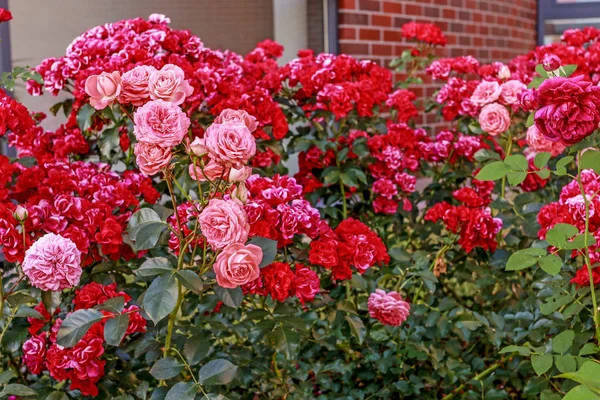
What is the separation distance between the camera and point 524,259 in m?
1.31

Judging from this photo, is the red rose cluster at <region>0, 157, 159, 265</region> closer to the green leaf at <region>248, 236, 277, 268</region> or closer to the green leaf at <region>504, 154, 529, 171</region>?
the green leaf at <region>248, 236, 277, 268</region>

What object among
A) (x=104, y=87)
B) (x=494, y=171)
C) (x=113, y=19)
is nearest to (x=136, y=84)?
(x=104, y=87)

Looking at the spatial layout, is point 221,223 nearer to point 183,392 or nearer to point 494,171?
point 183,392

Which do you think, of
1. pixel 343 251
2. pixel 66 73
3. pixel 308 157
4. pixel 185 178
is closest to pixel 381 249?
pixel 343 251

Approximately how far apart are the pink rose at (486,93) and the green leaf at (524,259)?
0.98 m

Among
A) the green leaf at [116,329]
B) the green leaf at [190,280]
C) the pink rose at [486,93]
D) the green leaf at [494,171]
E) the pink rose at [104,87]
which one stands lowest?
the green leaf at [116,329]

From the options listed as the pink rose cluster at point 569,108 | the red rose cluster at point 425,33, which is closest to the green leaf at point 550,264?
the pink rose cluster at point 569,108

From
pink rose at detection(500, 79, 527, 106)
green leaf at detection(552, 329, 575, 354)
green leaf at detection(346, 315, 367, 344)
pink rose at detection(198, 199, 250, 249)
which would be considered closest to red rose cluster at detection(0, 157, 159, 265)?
pink rose at detection(198, 199, 250, 249)

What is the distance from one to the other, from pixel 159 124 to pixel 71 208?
0.45 meters

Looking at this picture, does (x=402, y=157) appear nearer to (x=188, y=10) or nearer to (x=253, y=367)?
(x=253, y=367)

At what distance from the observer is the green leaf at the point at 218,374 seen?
1213 mm

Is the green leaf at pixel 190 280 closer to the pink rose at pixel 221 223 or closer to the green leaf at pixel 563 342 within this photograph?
the pink rose at pixel 221 223

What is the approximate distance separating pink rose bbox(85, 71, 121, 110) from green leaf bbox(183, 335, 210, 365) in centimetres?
46

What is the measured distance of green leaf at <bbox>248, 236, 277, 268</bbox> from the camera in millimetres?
1206
